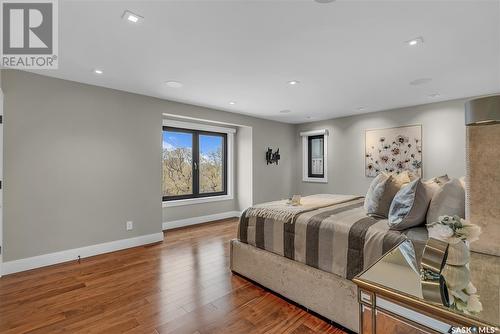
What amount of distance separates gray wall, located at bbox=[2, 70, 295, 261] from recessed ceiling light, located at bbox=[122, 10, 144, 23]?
200cm

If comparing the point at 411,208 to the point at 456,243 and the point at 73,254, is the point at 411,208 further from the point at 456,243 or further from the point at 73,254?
the point at 73,254

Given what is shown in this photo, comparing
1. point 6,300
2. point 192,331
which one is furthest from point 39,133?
point 192,331

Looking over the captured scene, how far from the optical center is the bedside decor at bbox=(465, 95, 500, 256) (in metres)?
1.29

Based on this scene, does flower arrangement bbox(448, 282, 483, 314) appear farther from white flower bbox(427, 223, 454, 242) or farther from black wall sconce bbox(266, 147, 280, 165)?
black wall sconce bbox(266, 147, 280, 165)

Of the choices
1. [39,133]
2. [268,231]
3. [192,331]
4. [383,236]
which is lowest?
[192,331]

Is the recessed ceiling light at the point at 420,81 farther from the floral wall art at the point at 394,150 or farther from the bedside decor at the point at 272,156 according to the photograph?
the bedside decor at the point at 272,156

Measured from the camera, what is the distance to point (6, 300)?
2246 mm

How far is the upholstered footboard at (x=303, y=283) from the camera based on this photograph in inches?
70.6

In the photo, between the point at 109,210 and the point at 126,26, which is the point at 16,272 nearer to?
the point at 109,210

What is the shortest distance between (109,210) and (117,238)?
45cm

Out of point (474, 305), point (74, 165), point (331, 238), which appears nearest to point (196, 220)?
point (74, 165)

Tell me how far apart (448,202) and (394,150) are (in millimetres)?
3475

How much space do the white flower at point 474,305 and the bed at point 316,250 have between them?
787mm

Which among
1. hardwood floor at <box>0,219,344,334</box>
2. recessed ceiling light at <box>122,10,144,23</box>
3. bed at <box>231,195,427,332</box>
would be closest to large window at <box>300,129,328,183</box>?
bed at <box>231,195,427,332</box>
